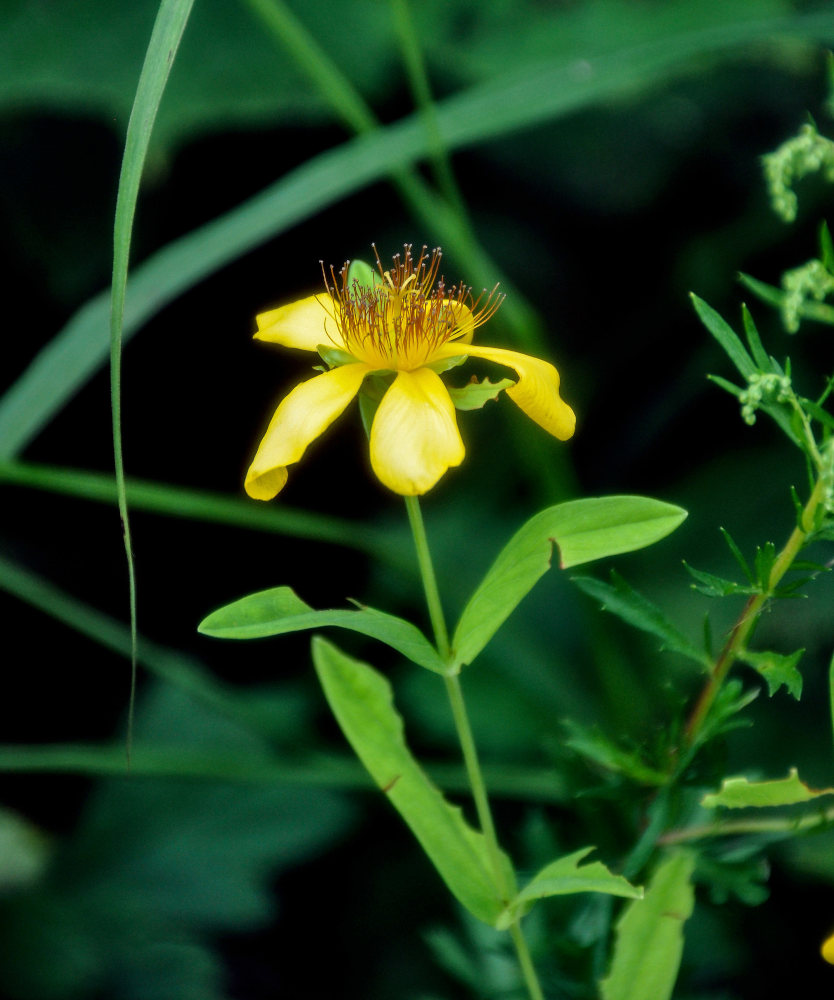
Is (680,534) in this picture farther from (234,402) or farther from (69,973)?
(69,973)

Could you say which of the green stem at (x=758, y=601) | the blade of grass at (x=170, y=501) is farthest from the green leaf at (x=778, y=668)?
the blade of grass at (x=170, y=501)

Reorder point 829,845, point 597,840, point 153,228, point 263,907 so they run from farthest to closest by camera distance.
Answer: point 153,228, point 263,907, point 829,845, point 597,840

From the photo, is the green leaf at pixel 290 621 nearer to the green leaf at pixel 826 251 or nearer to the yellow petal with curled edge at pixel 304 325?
the yellow petal with curled edge at pixel 304 325

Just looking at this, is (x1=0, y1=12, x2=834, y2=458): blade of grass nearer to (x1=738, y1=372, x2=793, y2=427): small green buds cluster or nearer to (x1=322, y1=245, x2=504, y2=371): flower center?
(x1=322, y1=245, x2=504, y2=371): flower center

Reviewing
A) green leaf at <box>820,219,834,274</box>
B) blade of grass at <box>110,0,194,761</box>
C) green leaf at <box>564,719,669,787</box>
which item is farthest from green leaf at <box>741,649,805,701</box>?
blade of grass at <box>110,0,194,761</box>

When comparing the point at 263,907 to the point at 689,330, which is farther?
the point at 689,330

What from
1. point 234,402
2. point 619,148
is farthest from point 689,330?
point 234,402
